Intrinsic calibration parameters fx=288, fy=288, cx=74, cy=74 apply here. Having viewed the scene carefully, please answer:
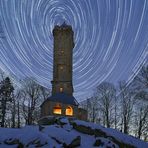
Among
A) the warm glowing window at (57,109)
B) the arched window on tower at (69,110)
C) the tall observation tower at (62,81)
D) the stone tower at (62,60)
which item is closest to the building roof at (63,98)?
the tall observation tower at (62,81)

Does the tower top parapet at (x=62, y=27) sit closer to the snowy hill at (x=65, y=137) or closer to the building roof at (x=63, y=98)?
the building roof at (x=63, y=98)

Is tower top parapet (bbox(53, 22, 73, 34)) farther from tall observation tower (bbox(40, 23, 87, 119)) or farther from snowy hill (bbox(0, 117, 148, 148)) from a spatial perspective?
snowy hill (bbox(0, 117, 148, 148))

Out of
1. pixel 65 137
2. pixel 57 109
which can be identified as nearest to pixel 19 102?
pixel 57 109

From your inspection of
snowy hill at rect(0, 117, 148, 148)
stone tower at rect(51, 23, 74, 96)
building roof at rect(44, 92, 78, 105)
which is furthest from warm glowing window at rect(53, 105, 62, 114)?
snowy hill at rect(0, 117, 148, 148)

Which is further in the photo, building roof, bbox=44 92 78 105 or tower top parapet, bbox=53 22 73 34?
tower top parapet, bbox=53 22 73 34

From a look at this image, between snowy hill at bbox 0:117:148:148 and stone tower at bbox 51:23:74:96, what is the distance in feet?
77.4

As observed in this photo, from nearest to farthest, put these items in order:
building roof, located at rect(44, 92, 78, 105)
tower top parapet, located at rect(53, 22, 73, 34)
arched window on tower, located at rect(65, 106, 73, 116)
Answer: building roof, located at rect(44, 92, 78, 105), arched window on tower, located at rect(65, 106, 73, 116), tower top parapet, located at rect(53, 22, 73, 34)

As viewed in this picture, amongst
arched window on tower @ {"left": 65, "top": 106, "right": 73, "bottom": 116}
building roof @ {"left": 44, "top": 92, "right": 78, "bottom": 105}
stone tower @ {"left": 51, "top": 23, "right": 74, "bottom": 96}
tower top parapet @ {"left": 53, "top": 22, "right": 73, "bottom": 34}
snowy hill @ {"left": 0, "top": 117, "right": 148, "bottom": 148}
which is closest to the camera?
snowy hill @ {"left": 0, "top": 117, "right": 148, "bottom": 148}

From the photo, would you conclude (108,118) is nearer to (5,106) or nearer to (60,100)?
(60,100)

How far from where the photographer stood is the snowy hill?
22.6m

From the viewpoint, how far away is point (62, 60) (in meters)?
57.4

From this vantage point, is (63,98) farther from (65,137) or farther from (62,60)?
(65,137)

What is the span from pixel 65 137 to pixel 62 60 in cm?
3423

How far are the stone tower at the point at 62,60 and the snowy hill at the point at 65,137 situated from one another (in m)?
23.6
